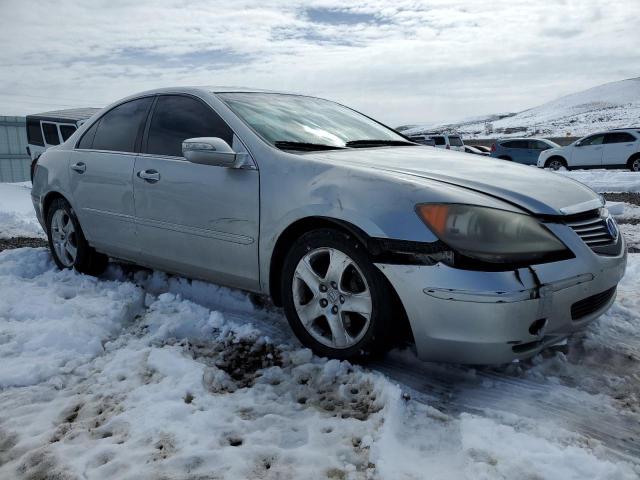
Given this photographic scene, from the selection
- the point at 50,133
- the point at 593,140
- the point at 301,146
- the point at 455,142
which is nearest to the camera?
the point at 301,146

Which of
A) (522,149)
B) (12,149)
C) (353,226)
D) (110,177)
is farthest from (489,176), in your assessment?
(12,149)

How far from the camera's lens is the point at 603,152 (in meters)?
18.1

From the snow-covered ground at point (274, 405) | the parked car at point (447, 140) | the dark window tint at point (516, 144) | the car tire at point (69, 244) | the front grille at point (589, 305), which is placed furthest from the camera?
the parked car at point (447, 140)

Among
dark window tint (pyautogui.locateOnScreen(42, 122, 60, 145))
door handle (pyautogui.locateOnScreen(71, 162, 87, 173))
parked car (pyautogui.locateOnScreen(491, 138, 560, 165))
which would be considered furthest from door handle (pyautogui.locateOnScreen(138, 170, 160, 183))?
parked car (pyautogui.locateOnScreen(491, 138, 560, 165))

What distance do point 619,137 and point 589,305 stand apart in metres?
17.5

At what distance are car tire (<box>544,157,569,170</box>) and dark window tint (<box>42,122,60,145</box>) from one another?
1649cm

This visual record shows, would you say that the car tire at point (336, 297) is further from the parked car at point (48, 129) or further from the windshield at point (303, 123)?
the parked car at point (48, 129)

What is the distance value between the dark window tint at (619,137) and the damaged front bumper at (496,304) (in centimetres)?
1724

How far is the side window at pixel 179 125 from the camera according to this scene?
3600mm

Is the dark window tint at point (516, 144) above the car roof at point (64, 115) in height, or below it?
below

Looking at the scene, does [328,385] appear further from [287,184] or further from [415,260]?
[287,184]

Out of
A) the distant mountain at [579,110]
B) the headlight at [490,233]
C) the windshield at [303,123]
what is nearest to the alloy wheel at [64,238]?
the windshield at [303,123]

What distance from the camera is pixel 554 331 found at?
261 cm

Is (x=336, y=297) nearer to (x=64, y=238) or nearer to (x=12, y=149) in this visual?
(x=64, y=238)
